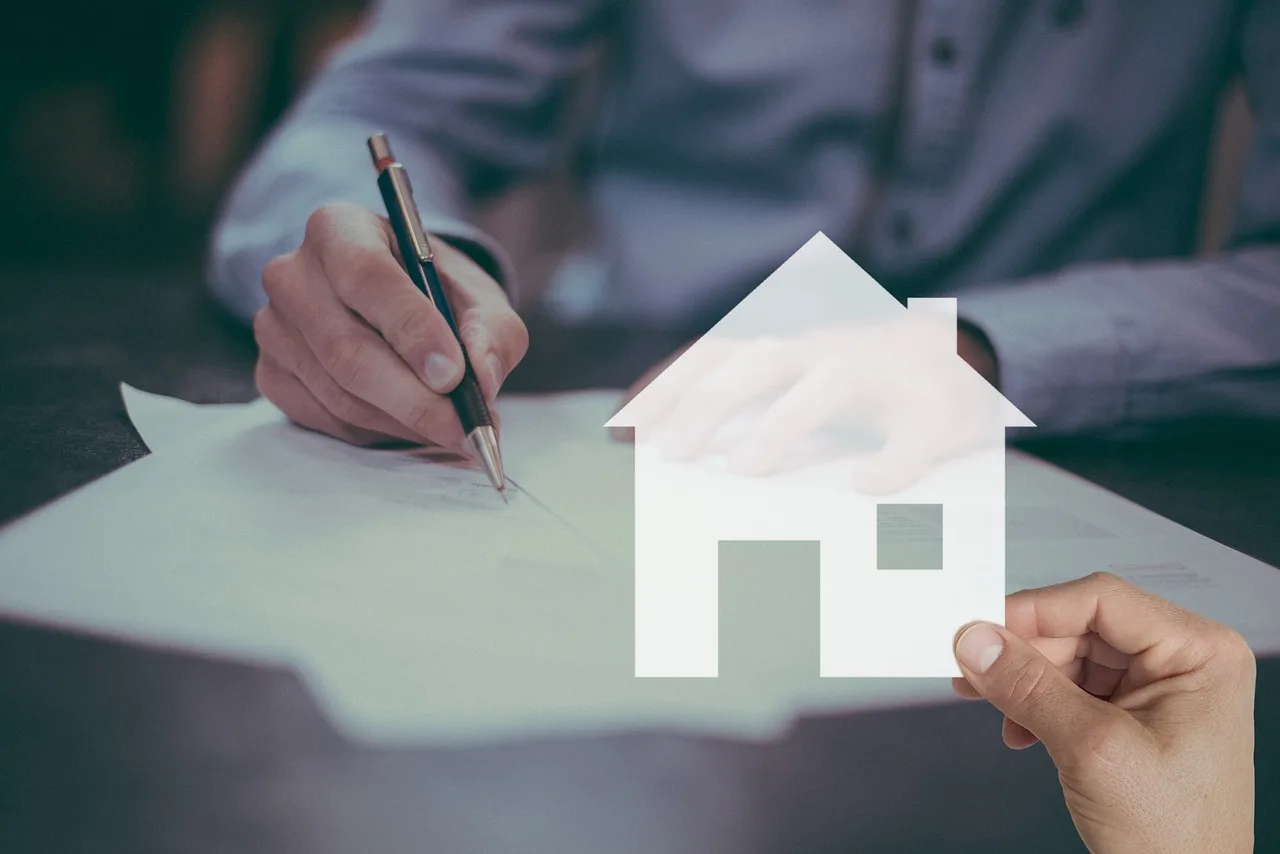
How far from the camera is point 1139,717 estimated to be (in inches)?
7.9

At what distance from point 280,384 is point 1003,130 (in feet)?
0.98

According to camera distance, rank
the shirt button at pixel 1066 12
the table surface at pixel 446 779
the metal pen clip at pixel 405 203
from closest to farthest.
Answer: the table surface at pixel 446 779, the metal pen clip at pixel 405 203, the shirt button at pixel 1066 12

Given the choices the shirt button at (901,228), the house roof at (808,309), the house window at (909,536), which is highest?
the shirt button at (901,228)

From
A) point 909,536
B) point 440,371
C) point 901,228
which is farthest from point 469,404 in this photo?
point 901,228

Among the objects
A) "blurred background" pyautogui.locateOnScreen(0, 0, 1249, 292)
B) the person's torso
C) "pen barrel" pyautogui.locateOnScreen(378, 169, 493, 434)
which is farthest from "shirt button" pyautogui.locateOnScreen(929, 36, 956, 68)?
"pen barrel" pyautogui.locateOnScreen(378, 169, 493, 434)

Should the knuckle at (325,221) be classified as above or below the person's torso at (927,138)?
below

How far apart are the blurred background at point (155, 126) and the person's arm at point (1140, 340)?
0.08 m

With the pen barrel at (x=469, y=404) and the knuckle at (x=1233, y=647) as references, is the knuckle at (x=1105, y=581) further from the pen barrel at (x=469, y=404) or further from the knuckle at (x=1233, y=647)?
the pen barrel at (x=469, y=404)

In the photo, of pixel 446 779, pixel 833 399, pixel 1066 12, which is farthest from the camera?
pixel 1066 12

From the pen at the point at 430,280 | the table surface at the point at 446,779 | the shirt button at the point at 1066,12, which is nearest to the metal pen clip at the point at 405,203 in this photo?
the pen at the point at 430,280

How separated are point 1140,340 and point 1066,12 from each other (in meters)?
0.14

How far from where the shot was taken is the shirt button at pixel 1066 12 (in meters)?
0.37

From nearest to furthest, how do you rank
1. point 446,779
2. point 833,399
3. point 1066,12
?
point 446,779 → point 833,399 → point 1066,12

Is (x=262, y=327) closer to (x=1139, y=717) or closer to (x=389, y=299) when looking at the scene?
(x=389, y=299)
